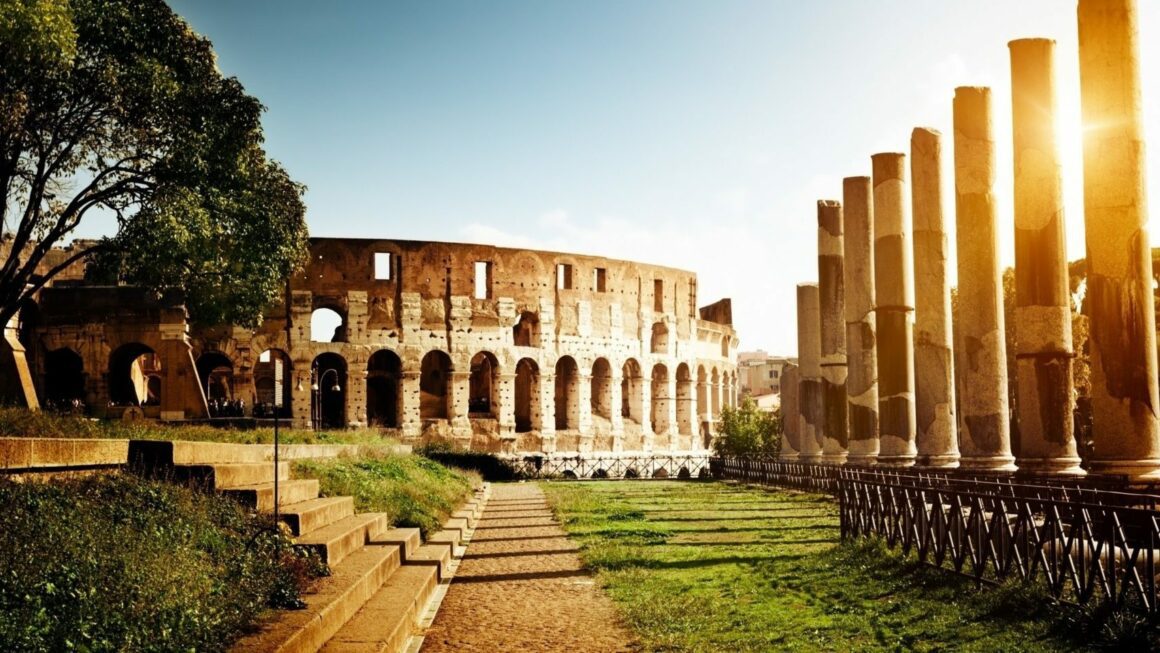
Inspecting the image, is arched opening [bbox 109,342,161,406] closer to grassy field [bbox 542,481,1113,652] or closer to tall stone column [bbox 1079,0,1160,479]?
grassy field [bbox 542,481,1113,652]

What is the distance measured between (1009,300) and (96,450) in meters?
28.3

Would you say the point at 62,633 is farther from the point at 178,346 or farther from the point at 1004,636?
the point at 178,346

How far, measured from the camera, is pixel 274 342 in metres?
32.9

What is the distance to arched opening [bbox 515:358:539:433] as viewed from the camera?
3678cm

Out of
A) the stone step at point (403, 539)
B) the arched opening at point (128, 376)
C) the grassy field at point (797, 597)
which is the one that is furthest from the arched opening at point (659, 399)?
the stone step at point (403, 539)

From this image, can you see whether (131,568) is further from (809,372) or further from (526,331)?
(526,331)

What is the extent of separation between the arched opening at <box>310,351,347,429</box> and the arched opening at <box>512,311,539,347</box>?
595 cm

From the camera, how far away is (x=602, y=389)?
38969 millimetres

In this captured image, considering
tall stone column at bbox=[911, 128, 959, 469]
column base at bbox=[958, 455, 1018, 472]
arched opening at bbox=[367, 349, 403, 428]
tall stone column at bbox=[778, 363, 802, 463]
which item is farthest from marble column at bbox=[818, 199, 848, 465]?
arched opening at bbox=[367, 349, 403, 428]

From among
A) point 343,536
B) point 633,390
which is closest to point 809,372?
point 633,390

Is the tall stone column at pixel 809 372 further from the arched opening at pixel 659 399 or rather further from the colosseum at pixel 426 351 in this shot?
the arched opening at pixel 659 399

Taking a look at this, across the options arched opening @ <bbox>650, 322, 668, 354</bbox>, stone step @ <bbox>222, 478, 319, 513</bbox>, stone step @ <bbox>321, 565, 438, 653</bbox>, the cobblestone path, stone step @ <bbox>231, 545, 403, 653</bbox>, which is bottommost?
the cobblestone path

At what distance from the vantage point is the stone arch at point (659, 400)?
41.2 meters

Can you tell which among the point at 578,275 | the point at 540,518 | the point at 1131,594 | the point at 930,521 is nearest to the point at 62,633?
the point at 1131,594
